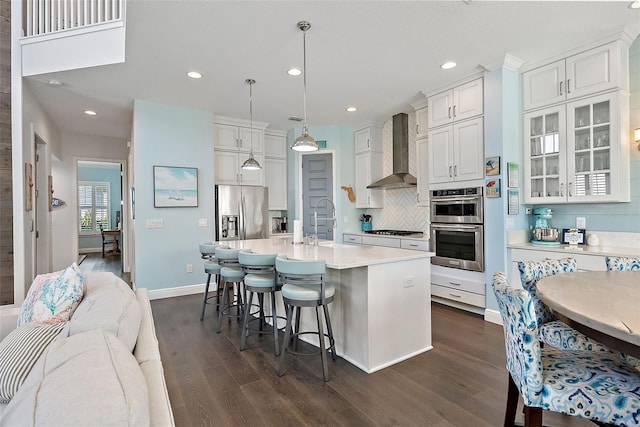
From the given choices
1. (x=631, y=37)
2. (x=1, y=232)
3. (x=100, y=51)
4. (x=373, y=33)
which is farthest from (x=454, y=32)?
(x=1, y=232)

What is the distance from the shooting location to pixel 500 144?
136 inches

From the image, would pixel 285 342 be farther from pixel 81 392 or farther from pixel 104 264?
pixel 104 264

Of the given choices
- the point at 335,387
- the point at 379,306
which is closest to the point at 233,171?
the point at 379,306

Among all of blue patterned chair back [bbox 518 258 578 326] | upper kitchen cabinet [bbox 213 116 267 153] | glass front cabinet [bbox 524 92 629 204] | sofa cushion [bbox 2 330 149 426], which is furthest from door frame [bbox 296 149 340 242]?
sofa cushion [bbox 2 330 149 426]

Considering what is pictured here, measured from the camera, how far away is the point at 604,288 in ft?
5.28

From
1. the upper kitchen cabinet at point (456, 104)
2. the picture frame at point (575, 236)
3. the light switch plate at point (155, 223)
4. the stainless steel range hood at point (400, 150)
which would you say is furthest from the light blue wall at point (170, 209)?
the picture frame at point (575, 236)

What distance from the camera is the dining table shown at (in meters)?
1.11

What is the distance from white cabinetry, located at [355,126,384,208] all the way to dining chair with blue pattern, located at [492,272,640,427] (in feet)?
14.2

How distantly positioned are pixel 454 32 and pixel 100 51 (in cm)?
351

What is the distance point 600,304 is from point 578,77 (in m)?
2.87

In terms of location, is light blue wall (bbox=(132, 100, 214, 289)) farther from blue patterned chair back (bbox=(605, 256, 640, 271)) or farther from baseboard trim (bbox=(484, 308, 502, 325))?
blue patterned chair back (bbox=(605, 256, 640, 271))

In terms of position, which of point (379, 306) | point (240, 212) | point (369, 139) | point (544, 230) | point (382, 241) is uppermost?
point (369, 139)

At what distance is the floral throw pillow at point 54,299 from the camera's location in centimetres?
163

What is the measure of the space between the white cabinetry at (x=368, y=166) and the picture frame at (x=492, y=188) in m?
2.31
